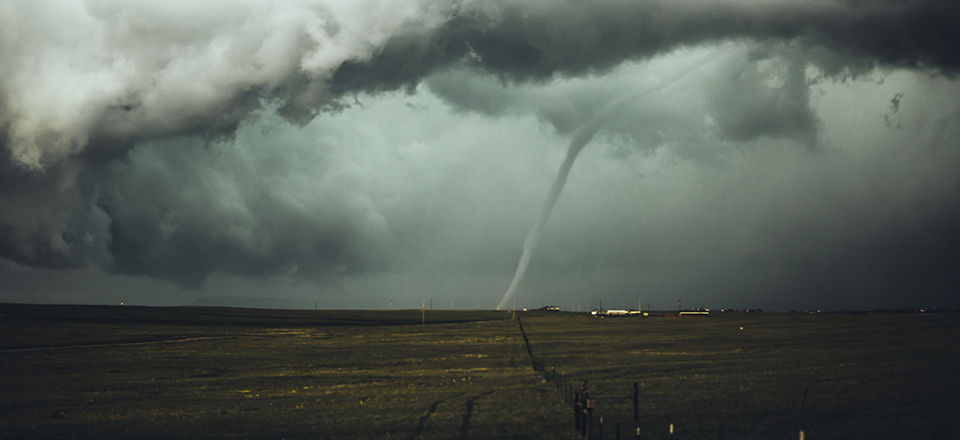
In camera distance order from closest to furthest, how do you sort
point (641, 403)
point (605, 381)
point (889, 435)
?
point (889, 435) < point (641, 403) < point (605, 381)

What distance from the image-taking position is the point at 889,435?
3084cm

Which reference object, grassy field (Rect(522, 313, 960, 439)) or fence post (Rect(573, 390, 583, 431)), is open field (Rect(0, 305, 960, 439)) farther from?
fence post (Rect(573, 390, 583, 431))

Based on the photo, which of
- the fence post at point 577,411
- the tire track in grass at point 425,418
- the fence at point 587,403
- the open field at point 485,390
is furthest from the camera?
the open field at point 485,390

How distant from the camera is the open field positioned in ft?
115

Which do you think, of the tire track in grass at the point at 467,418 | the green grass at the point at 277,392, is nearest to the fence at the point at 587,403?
the green grass at the point at 277,392

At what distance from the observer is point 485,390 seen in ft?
160

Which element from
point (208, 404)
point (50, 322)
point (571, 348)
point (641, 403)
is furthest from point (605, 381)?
point (50, 322)

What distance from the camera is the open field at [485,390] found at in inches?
1384

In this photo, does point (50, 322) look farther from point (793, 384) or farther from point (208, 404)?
point (793, 384)

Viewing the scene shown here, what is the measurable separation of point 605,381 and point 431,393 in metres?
13.1

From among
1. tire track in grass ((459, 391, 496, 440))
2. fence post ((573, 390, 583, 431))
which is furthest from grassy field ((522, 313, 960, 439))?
tire track in grass ((459, 391, 496, 440))

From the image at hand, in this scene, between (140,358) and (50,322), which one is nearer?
(140,358)

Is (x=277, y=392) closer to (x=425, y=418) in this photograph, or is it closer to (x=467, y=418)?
(x=425, y=418)

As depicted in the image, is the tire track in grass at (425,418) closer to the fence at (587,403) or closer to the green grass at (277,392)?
the green grass at (277,392)
